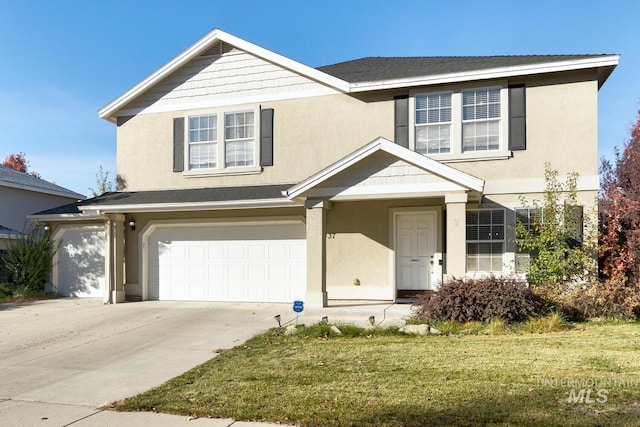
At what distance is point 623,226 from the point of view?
11258mm

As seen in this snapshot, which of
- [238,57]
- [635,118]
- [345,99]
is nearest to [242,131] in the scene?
[238,57]

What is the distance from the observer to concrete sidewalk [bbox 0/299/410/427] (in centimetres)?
542

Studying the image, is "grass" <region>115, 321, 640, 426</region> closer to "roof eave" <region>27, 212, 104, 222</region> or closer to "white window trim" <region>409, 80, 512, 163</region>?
"white window trim" <region>409, 80, 512, 163</region>

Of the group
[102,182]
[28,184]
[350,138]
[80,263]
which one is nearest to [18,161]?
[102,182]

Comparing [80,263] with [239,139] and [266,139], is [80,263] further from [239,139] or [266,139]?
[266,139]

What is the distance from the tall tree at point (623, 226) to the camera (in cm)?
1073

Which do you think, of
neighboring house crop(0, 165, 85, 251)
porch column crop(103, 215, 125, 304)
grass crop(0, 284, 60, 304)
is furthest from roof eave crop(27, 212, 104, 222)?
neighboring house crop(0, 165, 85, 251)

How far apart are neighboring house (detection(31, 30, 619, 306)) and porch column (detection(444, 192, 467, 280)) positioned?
30 millimetres

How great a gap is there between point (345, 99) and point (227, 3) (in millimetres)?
5370

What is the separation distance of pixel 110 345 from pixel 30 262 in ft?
27.5

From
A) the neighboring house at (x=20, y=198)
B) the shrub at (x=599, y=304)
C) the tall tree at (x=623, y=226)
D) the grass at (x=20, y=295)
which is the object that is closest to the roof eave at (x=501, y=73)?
the tall tree at (x=623, y=226)

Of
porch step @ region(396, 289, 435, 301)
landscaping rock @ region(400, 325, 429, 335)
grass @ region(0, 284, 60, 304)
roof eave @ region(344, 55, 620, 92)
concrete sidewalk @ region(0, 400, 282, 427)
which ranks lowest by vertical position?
grass @ region(0, 284, 60, 304)

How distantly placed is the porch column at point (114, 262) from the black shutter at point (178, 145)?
2220 mm

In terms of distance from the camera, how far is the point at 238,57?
13.9 metres
